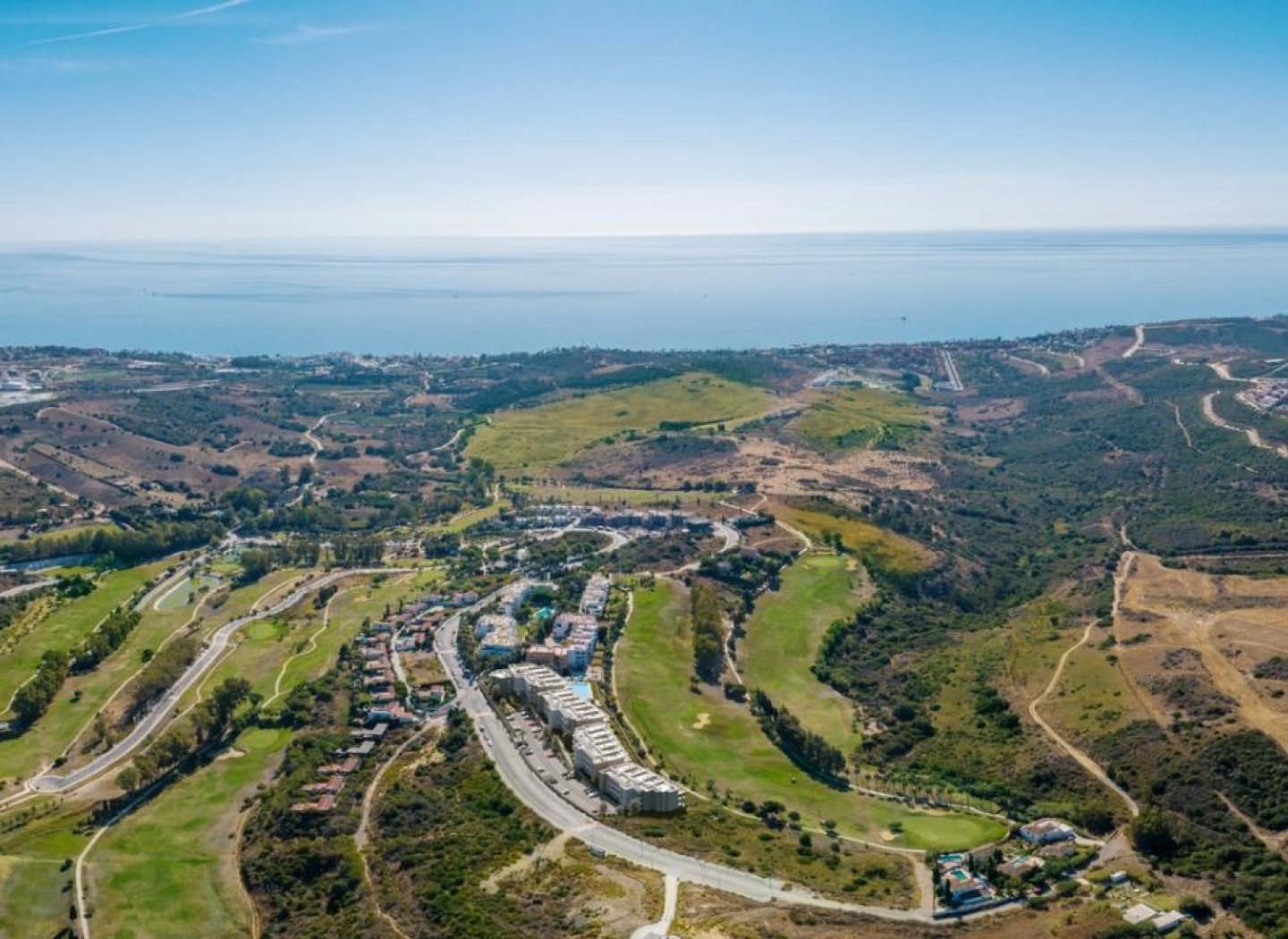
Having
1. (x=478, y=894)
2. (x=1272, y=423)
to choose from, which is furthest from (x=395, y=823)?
(x=1272, y=423)

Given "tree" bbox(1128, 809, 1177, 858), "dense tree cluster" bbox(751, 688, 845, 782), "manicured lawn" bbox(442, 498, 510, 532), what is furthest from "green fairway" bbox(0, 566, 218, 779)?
"tree" bbox(1128, 809, 1177, 858)

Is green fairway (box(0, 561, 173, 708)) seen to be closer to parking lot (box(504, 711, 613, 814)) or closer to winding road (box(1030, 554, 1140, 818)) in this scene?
parking lot (box(504, 711, 613, 814))

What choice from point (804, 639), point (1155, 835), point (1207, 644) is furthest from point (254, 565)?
point (1155, 835)

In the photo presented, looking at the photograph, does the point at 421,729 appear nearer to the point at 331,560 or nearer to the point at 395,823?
the point at 395,823

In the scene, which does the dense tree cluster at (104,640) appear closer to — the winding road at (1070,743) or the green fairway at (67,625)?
the green fairway at (67,625)

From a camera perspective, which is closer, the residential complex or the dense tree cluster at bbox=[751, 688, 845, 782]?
the residential complex

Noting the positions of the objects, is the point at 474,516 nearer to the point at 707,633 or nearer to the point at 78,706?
the point at 707,633
